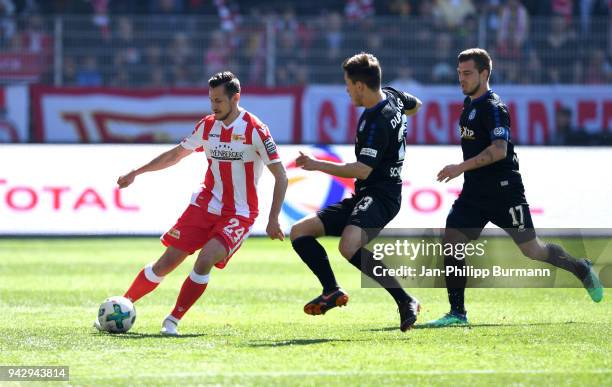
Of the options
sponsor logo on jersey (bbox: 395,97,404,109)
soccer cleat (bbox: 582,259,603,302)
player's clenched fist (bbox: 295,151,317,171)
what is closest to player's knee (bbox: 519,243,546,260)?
soccer cleat (bbox: 582,259,603,302)

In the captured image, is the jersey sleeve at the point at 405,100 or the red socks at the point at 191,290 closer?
the red socks at the point at 191,290

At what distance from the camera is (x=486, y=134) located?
9617mm

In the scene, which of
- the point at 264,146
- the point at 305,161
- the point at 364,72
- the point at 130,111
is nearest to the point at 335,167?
the point at 305,161

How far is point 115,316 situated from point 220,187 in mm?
1310

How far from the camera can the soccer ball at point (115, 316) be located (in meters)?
9.02

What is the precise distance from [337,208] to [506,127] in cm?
153

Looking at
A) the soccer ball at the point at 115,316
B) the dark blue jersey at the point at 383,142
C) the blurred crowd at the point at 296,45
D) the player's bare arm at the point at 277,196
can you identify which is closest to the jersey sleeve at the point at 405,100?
the dark blue jersey at the point at 383,142

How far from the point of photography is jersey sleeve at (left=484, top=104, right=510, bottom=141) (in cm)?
936

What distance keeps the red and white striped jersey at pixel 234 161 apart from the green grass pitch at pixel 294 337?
101 cm

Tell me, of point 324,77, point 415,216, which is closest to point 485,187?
point 415,216

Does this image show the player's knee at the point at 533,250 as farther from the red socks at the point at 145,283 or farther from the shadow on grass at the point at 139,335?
the red socks at the point at 145,283

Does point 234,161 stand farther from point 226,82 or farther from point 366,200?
point 366,200

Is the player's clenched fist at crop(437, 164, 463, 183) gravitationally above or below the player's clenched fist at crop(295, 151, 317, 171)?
below

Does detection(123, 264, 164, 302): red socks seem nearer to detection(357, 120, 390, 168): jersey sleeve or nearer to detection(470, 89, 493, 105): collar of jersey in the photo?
detection(357, 120, 390, 168): jersey sleeve
